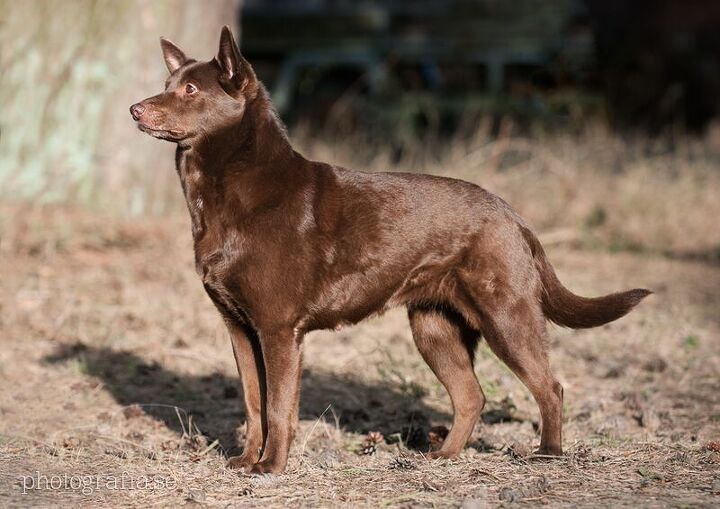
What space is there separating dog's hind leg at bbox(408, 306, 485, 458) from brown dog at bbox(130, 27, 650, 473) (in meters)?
0.23

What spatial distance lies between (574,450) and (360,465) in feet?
3.23

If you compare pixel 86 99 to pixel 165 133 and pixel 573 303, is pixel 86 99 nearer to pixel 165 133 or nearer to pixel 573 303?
pixel 165 133

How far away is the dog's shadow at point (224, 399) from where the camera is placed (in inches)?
217

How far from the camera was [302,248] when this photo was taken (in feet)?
14.6

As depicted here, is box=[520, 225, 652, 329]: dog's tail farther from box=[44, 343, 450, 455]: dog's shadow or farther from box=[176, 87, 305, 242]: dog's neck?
box=[176, 87, 305, 242]: dog's neck

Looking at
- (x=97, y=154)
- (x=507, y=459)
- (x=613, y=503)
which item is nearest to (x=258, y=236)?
(x=507, y=459)

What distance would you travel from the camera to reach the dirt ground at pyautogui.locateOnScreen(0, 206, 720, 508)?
4.15m

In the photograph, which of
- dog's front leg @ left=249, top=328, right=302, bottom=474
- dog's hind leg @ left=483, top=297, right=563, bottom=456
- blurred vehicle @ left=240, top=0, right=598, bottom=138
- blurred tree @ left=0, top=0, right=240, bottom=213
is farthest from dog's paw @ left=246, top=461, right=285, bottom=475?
blurred vehicle @ left=240, top=0, right=598, bottom=138

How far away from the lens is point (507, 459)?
15.1 feet

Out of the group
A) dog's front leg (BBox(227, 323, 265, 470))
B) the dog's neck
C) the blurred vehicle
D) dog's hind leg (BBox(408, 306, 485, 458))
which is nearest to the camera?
the dog's neck

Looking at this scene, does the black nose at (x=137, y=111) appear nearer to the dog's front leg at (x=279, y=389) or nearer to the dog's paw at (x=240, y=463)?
the dog's front leg at (x=279, y=389)

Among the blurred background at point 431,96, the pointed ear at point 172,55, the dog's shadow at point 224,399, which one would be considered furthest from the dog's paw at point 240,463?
the blurred background at point 431,96

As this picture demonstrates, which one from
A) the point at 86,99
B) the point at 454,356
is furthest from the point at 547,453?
the point at 86,99

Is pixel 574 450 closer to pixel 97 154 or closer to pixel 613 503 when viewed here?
pixel 613 503
